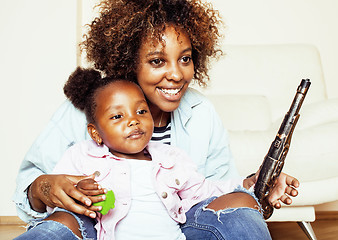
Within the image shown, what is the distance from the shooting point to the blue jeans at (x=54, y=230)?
3.07 feet

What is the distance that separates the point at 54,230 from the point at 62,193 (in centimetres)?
9

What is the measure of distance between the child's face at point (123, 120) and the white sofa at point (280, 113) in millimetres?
932

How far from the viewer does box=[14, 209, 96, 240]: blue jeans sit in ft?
3.07

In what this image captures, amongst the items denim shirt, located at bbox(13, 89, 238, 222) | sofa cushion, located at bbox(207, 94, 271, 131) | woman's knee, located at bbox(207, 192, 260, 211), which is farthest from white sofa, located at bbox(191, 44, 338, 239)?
woman's knee, located at bbox(207, 192, 260, 211)

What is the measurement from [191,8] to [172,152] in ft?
1.65

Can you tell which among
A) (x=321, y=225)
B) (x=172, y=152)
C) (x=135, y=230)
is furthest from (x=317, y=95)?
(x=135, y=230)

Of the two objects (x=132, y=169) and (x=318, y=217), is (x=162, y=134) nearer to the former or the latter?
(x=132, y=169)

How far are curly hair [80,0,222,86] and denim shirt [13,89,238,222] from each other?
0.20 m

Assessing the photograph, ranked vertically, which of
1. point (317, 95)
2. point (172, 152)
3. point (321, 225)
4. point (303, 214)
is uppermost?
point (172, 152)

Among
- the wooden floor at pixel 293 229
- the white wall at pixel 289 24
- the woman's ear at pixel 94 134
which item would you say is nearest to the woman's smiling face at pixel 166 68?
the woman's ear at pixel 94 134

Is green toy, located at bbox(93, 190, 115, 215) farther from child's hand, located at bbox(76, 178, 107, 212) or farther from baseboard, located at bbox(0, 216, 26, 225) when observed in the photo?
baseboard, located at bbox(0, 216, 26, 225)

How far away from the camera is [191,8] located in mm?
1476

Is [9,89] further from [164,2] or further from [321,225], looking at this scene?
[321,225]

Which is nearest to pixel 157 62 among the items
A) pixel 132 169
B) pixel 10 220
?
pixel 132 169
